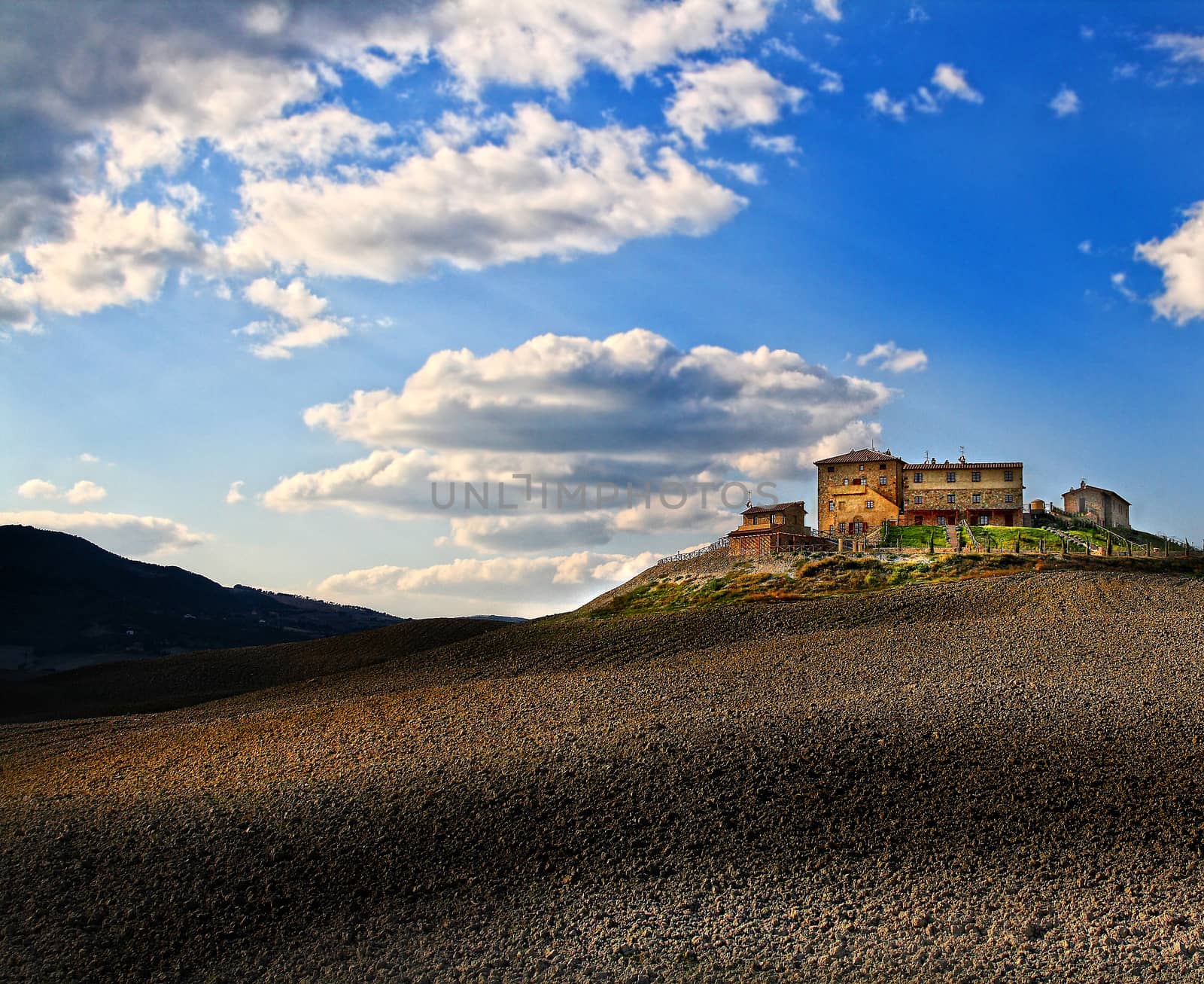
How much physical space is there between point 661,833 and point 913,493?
5049 centimetres

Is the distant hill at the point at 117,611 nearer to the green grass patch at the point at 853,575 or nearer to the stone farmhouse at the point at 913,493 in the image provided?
the green grass patch at the point at 853,575

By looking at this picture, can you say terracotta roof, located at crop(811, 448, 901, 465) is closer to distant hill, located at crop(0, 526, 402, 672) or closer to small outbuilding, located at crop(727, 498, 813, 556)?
small outbuilding, located at crop(727, 498, 813, 556)

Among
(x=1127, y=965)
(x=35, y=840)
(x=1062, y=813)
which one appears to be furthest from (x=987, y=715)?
(x=35, y=840)

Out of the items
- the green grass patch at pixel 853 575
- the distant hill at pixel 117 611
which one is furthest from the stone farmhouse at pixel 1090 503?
the distant hill at pixel 117 611

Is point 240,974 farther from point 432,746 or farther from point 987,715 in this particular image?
point 987,715

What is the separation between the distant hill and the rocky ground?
7517cm

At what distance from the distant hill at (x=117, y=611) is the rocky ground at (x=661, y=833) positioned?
75.2 m

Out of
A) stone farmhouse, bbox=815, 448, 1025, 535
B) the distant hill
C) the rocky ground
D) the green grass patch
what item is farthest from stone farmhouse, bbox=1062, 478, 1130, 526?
the distant hill

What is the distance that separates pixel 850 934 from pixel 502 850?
6460 millimetres

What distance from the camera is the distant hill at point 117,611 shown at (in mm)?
112250

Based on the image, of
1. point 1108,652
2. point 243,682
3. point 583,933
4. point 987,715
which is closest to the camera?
point 583,933

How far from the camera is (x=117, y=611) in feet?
431

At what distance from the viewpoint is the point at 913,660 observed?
94.3ft

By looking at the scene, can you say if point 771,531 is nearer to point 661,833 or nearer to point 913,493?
point 913,493
